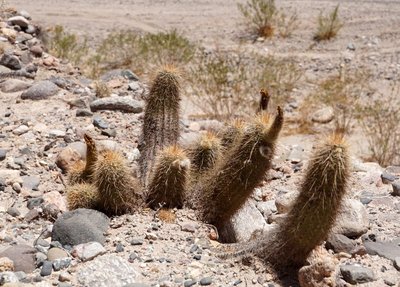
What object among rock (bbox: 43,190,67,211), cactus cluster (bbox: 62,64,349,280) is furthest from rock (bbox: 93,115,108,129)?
rock (bbox: 43,190,67,211)

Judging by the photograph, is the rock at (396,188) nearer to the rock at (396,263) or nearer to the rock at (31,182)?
the rock at (396,263)

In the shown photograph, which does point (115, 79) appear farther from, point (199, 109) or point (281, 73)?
point (281, 73)

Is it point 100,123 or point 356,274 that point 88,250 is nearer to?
point 356,274

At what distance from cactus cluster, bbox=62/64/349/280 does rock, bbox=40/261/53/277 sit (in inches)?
25.6

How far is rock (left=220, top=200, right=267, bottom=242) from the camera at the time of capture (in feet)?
14.0

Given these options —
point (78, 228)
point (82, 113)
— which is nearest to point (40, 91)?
point (82, 113)

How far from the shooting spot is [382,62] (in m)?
11.2

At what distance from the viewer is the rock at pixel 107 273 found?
3383 mm

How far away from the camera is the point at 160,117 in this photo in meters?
4.73

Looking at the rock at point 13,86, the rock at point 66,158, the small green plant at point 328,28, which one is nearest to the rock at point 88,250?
the rock at point 66,158

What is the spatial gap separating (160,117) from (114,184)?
0.90 meters

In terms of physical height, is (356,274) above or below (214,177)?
below

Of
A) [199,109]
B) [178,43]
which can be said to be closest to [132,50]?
[178,43]

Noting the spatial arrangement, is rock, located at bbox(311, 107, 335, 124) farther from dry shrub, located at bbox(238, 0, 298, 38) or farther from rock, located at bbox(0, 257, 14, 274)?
rock, located at bbox(0, 257, 14, 274)
